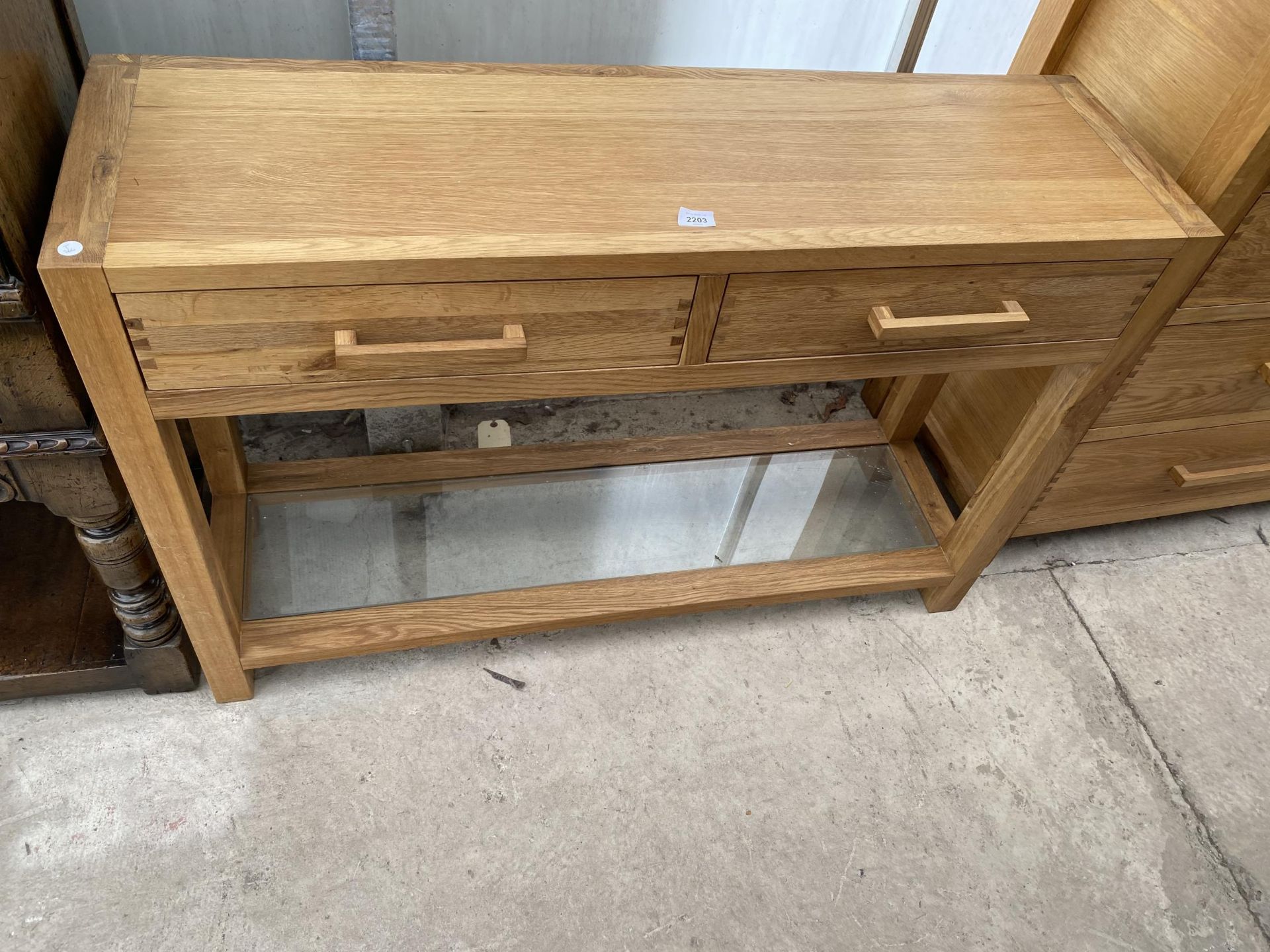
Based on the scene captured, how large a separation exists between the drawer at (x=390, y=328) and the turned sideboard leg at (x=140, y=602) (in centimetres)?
29

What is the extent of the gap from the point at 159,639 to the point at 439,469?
0.49 metres

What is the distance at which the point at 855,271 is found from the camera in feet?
3.13

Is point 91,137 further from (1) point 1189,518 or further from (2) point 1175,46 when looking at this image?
(1) point 1189,518

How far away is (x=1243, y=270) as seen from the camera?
1192mm

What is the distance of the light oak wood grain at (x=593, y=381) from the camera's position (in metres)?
0.91

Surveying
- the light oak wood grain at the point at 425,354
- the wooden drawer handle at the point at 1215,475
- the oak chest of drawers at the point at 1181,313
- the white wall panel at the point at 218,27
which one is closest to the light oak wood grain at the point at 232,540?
the light oak wood grain at the point at 425,354

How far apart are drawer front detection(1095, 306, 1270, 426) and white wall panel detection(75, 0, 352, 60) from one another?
1.27 meters

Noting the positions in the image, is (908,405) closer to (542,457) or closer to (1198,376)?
(1198,376)

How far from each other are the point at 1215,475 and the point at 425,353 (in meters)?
1.40

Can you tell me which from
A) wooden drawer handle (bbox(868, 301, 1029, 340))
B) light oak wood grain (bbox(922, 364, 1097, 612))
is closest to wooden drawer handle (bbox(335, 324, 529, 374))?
wooden drawer handle (bbox(868, 301, 1029, 340))

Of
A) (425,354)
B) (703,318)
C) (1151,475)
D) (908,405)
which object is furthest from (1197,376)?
(425,354)

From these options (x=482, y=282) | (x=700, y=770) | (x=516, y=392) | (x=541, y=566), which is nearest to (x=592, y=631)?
(x=541, y=566)

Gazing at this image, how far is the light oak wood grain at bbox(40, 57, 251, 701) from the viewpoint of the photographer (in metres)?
0.78

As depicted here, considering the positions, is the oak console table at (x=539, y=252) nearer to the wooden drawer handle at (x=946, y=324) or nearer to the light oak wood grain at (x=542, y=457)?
the wooden drawer handle at (x=946, y=324)
